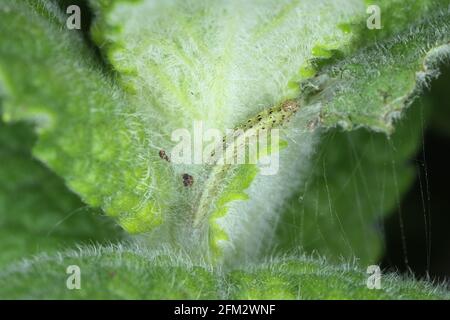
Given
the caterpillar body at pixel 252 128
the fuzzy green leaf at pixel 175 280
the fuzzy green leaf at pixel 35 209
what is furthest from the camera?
the fuzzy green leaf at pixel 35 209

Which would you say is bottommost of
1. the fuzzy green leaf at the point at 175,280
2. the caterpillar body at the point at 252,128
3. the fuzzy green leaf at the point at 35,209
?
the fuzzy green leaf at the point at 175,280

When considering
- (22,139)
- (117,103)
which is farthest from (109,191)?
(22,139)

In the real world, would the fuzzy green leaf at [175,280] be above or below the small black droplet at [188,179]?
below

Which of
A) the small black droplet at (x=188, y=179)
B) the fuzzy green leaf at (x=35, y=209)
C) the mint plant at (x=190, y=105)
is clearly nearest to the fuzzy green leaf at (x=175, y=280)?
the mint plant at (x=190, y=105)

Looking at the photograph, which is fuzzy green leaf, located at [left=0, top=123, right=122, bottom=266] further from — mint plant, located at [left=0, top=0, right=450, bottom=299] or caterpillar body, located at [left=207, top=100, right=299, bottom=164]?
caterpillar body, located at [left=207, top=100, right=299, bottom=164]

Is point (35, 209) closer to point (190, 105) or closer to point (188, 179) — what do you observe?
point (188, 179)

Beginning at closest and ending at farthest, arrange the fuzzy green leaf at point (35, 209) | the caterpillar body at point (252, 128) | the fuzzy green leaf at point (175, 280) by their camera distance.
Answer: the fuzzy green leaf at point (175, 280), the caterpillar body at point (252, 128), the fuzzy green leaf at point (35, 209)

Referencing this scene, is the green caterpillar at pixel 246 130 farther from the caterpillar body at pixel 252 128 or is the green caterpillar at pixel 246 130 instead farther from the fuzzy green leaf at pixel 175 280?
the fuzzy green leaf at pixel 175 280

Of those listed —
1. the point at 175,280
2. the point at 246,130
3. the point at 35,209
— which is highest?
the point at 246,130

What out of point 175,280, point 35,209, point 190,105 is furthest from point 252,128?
point 35,209

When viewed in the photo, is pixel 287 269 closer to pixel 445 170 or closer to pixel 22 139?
pixel 22 139

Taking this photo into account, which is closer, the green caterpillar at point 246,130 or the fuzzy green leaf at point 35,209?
the green caterpillar at point 246,130
